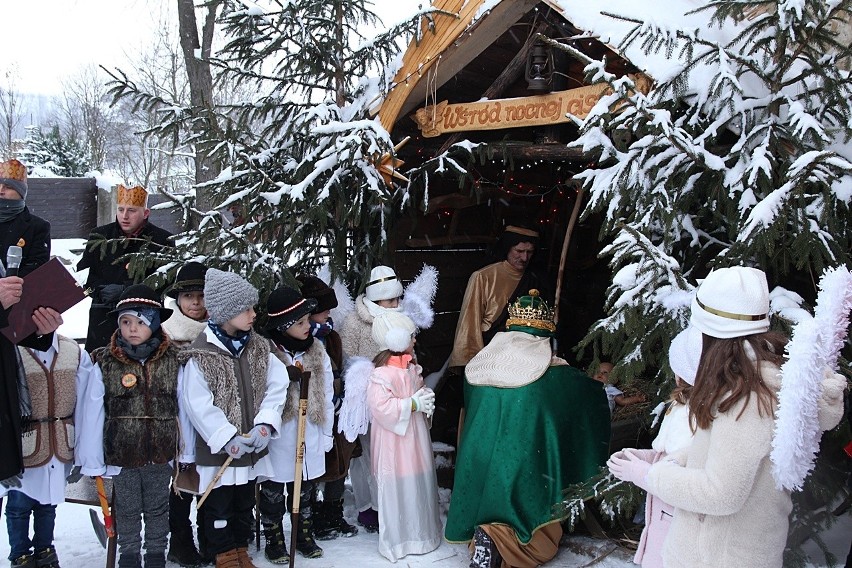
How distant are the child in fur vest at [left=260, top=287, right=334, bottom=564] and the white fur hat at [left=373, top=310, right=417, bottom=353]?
383 mm

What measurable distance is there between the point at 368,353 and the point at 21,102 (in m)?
30.0

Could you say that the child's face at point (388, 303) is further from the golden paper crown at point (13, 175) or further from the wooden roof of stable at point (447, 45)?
the golden paper crown at point (13, 175)

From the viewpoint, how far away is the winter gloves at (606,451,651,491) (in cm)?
253

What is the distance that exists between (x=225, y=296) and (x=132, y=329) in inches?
20.3

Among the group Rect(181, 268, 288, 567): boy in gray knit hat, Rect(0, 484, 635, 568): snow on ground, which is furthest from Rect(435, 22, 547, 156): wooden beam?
Rect(0, 484, 635, 568): snow on ground

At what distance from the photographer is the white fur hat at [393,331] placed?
4.75m

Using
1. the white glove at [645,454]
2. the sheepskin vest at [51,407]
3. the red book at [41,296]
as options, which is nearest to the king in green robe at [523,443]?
the white glove at [645,454]

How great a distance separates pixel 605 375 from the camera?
4.93 m

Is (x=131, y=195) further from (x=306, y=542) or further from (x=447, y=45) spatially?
(x=306, y=542)

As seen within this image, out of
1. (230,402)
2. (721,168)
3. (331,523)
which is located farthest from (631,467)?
(331,523)

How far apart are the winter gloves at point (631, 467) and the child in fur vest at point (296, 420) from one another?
2.39m

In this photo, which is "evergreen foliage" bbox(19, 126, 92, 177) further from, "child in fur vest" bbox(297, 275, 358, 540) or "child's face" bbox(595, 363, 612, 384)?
"child's face" bbox(595, 363, 612, 384)

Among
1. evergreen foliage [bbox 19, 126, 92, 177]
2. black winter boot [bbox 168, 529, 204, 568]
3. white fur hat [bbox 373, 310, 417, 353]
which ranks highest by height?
evergreen foliage [bbox 19, 126, 92, 177]

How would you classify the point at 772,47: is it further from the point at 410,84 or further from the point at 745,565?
the point at 745,565
